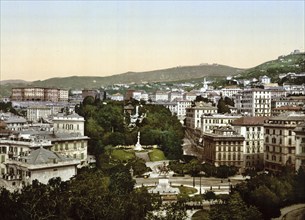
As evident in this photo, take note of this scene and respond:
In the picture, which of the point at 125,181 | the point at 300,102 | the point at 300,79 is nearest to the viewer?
the point at 125,181

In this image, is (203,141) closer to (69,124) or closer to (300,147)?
(69,124)

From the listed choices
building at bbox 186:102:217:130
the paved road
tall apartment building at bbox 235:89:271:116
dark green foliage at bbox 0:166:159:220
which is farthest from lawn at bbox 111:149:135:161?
tall apartment building at bbox 235:89:271:116

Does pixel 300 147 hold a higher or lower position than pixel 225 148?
higher

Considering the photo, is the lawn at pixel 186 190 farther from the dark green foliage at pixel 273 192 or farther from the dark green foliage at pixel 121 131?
the dark green foliage at pixel 121 131

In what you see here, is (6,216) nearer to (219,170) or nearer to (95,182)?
(95,182)

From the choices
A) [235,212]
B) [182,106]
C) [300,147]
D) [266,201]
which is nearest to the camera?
[235,212]

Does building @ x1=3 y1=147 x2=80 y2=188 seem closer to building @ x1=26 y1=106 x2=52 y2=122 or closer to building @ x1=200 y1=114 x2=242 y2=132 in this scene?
building @ x1=200 y1=114 x2=242 y2=132

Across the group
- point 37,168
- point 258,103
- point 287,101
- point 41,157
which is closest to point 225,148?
point 41,157

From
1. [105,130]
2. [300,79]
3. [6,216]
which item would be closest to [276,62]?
[300,79]
